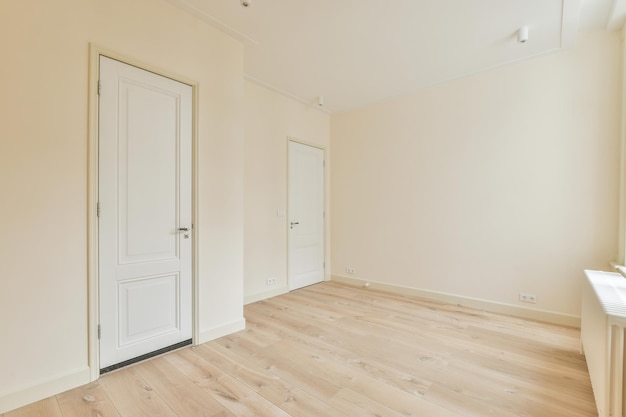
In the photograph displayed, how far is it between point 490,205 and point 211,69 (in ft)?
11.6

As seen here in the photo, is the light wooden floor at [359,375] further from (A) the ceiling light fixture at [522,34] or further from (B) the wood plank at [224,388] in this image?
(A) the ceiling light fixture at [522,34]

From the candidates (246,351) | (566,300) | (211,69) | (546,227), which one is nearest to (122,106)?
(211,69)

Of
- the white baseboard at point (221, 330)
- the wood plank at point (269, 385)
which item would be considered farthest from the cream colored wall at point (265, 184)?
the wood plank at point (269, 385)

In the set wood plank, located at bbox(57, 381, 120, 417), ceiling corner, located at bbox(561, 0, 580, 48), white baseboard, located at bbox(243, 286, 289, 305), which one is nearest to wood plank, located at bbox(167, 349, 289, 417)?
wood plank, located at bbox(57, 381, 120, 417)

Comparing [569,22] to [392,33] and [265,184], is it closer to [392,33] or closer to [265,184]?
[392,33]

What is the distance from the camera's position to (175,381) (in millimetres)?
2096

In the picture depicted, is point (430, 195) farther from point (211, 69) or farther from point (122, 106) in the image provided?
point (122, 106)

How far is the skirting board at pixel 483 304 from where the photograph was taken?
315cm

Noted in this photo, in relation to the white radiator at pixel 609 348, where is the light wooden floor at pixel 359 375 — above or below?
below

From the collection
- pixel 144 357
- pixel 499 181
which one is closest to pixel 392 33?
pixel 499 181

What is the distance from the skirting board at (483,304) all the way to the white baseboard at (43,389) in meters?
3.65

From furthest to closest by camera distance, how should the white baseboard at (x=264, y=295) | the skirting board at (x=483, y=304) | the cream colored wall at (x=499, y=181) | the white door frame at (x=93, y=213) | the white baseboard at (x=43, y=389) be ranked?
the white baseboard at (x=264, y=295) → the skirting board at (x=483, y=304) → the cream colored wall at (x=499, y=181) → the white door frame at (x=93, y=213) → the white baseboard at (x=43, y=389)

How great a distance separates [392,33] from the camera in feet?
9.37

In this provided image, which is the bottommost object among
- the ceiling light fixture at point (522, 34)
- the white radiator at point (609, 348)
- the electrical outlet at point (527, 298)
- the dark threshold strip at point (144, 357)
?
the dark threshold strip at point (144, 357)
